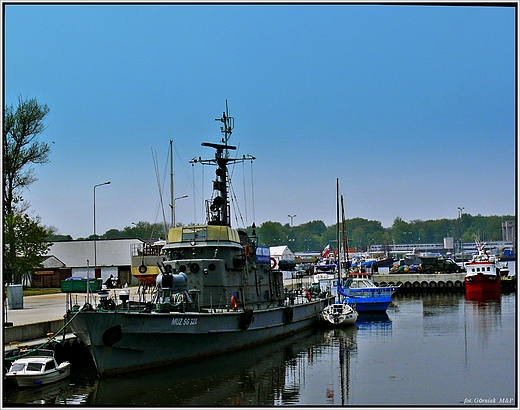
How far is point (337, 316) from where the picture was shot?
136 ft

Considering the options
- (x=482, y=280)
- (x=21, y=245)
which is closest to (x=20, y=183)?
(x=21, y=245)

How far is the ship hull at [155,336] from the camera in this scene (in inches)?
955

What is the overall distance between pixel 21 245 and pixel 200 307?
23.0 m

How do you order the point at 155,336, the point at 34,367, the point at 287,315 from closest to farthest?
1. the point at 34,367
2. the point at 155,336
3. the point at 287,315

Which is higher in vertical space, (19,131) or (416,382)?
(19,131)

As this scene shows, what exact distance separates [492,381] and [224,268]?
1238cm

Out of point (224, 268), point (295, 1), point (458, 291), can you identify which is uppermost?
point (295, 1)

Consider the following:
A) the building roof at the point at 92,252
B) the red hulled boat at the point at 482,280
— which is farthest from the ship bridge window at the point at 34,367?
the red hulled boat at the point at 482,280

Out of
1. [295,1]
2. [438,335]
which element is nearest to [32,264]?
[438,335]

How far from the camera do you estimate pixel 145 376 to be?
2452 centimetres

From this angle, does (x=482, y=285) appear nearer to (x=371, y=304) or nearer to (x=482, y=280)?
(x=482, y=280)

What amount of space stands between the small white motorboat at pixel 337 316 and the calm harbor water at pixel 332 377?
2.69 meters

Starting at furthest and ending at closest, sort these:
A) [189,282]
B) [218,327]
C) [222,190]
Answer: [222,190], [189,282], [218,327]

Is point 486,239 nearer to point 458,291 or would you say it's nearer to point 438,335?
point 458,291
